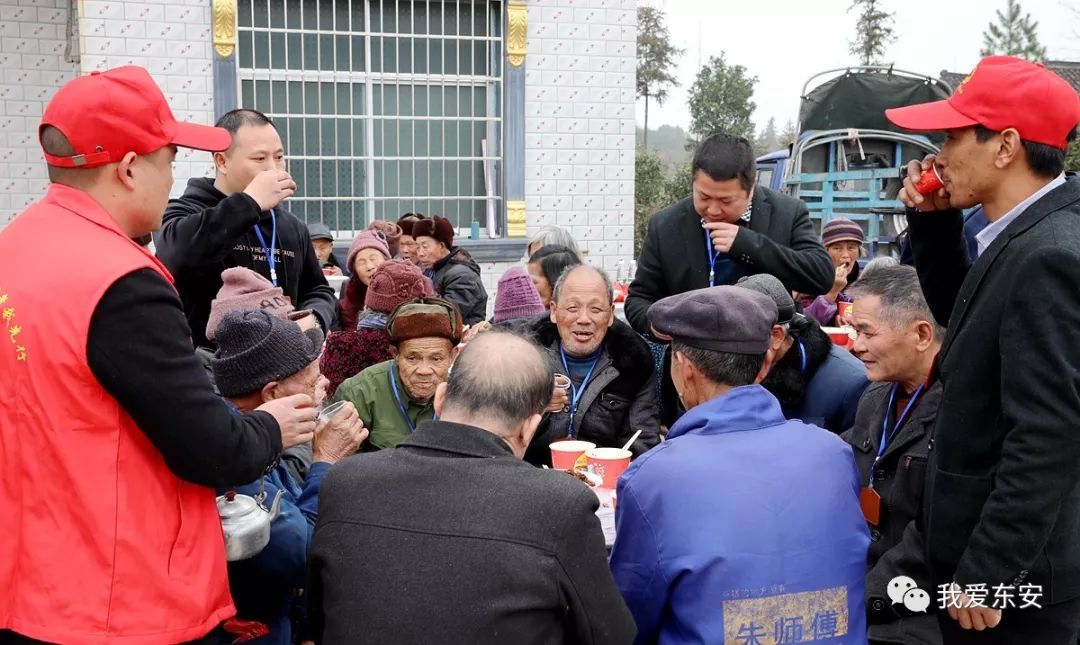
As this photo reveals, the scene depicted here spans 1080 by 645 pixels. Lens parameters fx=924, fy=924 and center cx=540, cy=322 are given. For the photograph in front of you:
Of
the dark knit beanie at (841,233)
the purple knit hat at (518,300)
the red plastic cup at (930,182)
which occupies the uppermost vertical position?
the red plastic cup at (930,182)

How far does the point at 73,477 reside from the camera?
1.68 metres

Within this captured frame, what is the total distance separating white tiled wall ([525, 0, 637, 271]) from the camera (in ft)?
28.7

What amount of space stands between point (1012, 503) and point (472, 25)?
7679mm

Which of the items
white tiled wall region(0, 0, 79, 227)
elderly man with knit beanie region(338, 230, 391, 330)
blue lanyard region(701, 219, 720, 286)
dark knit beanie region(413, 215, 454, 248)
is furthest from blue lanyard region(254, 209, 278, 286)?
white tiled wall region(0, 0, 79, 227)

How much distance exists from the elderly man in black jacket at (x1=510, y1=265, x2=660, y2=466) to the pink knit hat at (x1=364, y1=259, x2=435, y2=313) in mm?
743

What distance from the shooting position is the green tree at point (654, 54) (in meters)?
24.1

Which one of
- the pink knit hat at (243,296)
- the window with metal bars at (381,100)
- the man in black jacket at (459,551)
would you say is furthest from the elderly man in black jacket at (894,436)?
the window with metal bars at (381,100)

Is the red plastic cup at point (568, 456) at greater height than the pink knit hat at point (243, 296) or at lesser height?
lesser

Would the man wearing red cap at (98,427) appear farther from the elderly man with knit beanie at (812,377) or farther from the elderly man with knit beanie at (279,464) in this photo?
the elderly man with knit beanie at (812,377)

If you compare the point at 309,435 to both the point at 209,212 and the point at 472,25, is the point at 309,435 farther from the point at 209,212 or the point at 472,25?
the point at 472,25

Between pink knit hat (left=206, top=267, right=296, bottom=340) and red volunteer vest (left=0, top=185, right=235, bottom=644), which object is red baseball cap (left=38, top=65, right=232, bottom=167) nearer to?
red volunteer vest (left=0, top=185, right=235, bottom=644)

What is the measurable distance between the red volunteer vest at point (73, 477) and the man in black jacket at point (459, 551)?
312 mm

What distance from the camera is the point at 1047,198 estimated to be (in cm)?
203

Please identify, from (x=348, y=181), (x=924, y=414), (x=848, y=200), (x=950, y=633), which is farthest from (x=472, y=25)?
(x=950, y=633)
